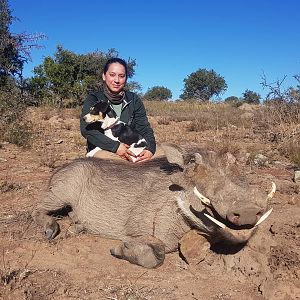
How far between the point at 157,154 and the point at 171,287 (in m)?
1.73

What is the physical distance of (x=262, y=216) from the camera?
2471mm

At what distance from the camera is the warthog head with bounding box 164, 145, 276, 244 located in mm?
2426

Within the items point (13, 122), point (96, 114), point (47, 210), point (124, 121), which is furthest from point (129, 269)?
point (13, 122)

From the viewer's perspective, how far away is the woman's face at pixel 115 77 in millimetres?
4402

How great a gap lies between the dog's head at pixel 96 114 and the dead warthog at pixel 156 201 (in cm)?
62

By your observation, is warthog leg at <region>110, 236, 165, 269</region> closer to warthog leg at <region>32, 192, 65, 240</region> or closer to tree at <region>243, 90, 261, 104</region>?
warthog leg at <region>32, 192, 65, 240</region>

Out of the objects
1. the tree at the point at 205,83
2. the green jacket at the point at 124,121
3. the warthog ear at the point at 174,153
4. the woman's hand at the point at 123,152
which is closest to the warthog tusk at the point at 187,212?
the warthog ear at the point at 174,153

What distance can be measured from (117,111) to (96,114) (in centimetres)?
38

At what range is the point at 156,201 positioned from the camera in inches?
127

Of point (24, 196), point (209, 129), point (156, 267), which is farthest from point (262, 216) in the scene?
point (209, 129)

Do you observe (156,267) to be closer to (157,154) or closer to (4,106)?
(157,154)

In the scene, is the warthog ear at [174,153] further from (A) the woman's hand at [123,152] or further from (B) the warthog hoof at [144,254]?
(A) the woman's hand at [123,152]

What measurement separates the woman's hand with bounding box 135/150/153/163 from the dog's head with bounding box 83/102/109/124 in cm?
55

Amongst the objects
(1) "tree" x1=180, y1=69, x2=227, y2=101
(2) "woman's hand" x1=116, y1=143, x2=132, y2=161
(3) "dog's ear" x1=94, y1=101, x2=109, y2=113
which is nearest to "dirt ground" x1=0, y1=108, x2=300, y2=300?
(2) "woman's hand" x1=116, y1=143, x2=132, y2=161
